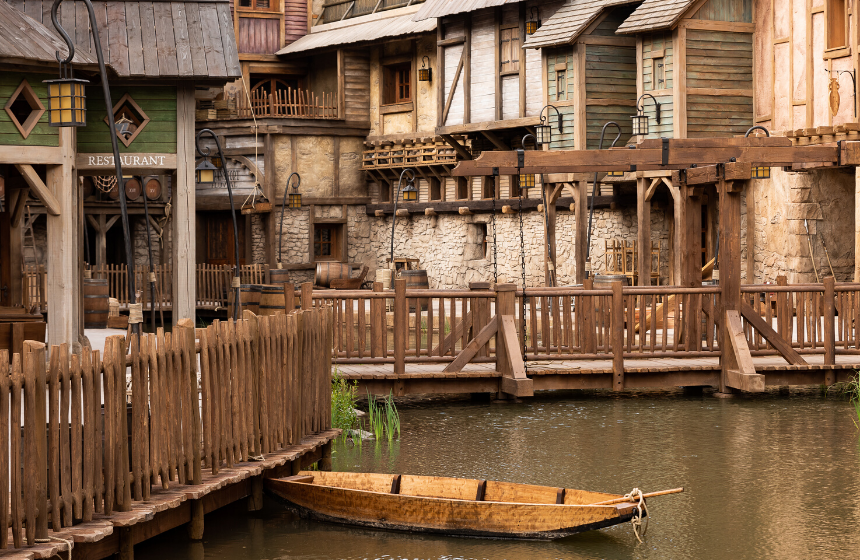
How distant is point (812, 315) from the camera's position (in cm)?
1418

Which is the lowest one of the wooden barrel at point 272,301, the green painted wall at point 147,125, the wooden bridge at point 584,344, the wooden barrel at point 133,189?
the wooden bridge at point 584,344

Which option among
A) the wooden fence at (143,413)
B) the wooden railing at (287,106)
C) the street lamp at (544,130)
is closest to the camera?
the wooden fence at (143,413)

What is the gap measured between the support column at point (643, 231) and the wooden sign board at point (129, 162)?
1202cm

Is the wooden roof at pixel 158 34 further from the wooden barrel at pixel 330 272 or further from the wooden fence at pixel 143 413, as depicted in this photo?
the wooden barrel at pixel 330 272

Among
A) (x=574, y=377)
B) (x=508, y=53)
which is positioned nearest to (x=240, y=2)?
(x=508, y=53)

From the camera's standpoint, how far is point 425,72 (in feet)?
104

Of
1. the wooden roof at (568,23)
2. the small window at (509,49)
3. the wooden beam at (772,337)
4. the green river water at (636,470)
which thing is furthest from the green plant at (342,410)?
the small window at (509,49)

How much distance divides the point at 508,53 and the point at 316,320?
20.0 meters

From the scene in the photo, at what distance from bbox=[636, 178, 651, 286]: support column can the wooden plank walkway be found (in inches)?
611

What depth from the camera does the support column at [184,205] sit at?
13898 mm

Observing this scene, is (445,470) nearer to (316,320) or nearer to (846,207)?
(316,320)

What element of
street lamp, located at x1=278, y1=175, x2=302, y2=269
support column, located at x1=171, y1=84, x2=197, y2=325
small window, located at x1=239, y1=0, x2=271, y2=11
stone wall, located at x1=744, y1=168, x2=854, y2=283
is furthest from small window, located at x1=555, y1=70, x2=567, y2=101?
support column, located at x1=171, y1=84, x2=197, y2=325

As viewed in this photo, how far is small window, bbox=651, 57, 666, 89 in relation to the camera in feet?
76.0

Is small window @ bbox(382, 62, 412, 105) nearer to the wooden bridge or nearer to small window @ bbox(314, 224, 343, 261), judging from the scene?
small window @ bbox(314, 224, 343, 261)
